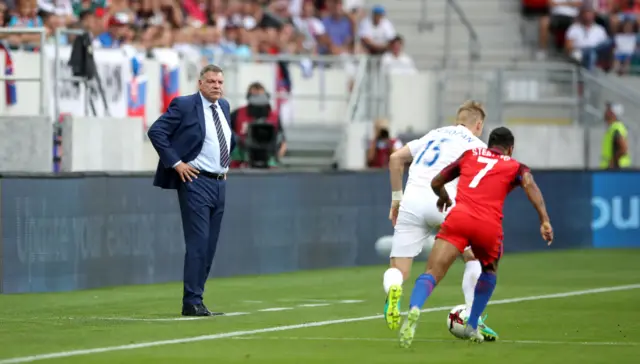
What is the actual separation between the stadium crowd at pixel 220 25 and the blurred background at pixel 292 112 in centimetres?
4

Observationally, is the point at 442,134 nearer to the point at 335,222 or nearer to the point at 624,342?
the point at 624,342

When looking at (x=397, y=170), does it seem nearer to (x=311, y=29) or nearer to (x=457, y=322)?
(x=457, y=322)

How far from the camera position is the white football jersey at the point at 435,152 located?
12.8 m

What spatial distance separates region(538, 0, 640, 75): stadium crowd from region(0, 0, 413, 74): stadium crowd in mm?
3557

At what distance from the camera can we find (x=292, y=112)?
2683cm

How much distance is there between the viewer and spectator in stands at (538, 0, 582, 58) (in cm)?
3208

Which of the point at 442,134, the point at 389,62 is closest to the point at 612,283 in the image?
the point at 442,134

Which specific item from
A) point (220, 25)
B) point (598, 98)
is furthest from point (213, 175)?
point (598, 98)

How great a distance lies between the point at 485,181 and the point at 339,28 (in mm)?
17814

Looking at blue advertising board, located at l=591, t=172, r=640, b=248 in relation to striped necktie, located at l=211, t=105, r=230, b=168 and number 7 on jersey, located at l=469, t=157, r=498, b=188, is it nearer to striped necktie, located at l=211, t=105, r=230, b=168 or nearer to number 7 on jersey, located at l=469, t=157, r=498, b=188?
striped necktie, located at l=211, t=105, r=230, b=168

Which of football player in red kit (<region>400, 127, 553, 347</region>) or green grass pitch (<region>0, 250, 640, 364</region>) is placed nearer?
green grass pitch (<region>0, 250, 640, 364</region>)

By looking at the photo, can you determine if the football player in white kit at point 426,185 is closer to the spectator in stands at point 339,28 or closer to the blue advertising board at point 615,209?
the blue advertising board at point 615,209

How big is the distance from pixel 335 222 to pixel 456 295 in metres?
4.62

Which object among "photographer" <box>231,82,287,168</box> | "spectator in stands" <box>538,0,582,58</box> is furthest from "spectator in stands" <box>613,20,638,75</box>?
"photographer" <box>231,82,287,168</box>
